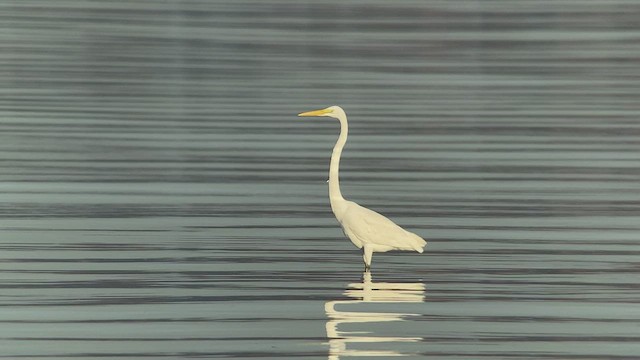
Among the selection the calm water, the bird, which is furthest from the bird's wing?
the calm water

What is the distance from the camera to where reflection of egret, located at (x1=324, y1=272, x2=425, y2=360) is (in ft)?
30.8

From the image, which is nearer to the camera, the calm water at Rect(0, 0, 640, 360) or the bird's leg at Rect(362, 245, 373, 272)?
the calm water at Rect(0, 0, 640, 360)

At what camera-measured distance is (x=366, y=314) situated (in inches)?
414

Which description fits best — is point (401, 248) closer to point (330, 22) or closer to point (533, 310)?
point (533, 310)

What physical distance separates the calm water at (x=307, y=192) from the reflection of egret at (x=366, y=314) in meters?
0.03

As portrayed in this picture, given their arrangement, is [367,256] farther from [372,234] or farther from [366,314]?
[366,314]

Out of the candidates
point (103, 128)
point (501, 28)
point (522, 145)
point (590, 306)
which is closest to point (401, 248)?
point (590, 306)

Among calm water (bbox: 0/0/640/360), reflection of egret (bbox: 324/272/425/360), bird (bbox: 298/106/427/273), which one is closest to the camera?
reflection of egret (bbox: 324/272/425/360)

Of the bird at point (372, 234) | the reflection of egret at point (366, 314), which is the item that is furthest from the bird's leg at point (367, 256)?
the reflection of egret at point (366, 314)

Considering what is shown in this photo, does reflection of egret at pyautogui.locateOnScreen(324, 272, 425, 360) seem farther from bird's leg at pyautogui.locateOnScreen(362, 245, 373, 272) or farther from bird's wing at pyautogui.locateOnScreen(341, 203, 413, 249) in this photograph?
bird's wing at pyautogui.locateOnScreen(341, 203, 413, 249)

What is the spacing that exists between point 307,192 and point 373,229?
3.87m

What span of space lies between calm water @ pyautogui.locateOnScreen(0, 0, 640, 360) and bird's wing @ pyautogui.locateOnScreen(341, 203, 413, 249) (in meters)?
0.21

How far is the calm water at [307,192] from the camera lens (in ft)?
33.1

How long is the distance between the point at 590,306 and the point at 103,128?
10705 mm
